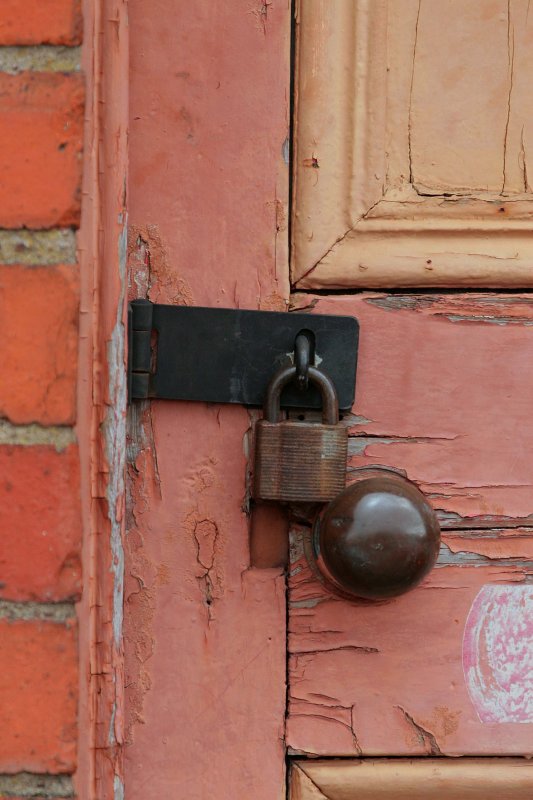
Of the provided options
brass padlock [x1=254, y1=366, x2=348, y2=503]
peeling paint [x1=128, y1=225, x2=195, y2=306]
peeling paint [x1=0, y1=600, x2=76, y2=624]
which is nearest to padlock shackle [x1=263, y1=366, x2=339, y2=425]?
brass padlock [x1=254, y1=366, x2=348, y2=503]

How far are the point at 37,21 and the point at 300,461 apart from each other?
0.38 meters

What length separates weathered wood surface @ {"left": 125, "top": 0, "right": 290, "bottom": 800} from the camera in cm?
68

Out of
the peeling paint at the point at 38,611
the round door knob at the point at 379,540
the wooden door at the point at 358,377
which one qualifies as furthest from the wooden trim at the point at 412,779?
Answer: the peeling paint at the point at 38,611

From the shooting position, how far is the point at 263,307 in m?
0.69

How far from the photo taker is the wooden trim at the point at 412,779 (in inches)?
27.1

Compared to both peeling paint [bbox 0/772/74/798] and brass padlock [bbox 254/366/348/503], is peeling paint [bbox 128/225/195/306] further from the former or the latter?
peeling paint [bbox 0/772/74/798]

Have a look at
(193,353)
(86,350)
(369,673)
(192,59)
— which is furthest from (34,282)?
(369,673)

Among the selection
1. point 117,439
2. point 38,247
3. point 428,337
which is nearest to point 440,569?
point 428,337

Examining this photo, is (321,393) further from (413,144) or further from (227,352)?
(413,144)

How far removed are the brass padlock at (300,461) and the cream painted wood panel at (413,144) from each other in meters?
0.15

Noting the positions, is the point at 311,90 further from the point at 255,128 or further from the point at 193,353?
the point at 193,353

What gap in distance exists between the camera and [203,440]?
69 centimetres

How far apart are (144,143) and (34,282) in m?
0.19

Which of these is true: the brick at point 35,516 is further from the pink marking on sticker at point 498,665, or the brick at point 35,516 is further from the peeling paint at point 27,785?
the pink marking on sticker at point 498,665
